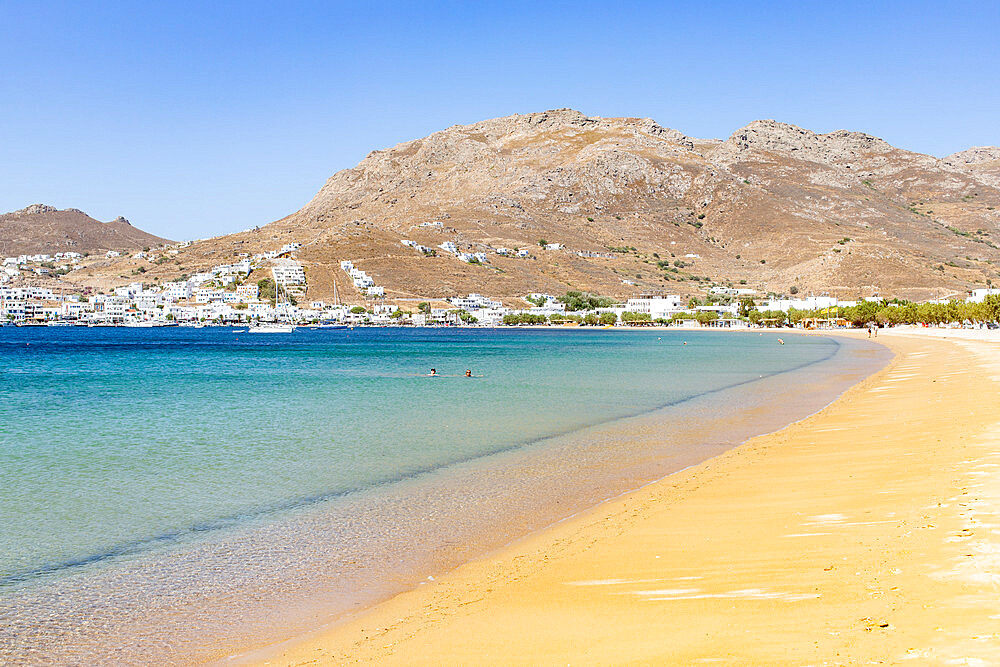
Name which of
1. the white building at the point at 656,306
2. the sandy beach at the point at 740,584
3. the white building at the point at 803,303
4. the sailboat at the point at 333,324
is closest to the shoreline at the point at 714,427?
the sandy beach at the point at 740,584

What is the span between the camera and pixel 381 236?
176 metres

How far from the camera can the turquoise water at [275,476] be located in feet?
29.1

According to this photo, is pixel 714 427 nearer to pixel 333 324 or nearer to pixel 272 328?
pixel 272 328

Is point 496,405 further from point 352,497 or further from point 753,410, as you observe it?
point 352,497

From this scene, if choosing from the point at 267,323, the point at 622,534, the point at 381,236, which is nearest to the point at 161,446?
the point at 622,534

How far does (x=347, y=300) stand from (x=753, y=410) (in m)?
141

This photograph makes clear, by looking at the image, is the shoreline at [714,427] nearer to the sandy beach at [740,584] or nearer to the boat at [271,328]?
the sandy beach at [740,584]

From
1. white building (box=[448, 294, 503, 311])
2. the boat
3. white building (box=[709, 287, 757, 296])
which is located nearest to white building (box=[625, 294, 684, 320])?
white building (box=[709, 287, 757, 296])

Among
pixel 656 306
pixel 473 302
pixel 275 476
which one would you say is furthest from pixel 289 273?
pixel 275 476

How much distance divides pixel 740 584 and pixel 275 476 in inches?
412

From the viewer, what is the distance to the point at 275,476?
15.1m

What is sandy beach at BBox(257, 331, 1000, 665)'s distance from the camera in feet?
17.1

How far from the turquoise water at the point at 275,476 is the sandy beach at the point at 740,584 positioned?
128 cm

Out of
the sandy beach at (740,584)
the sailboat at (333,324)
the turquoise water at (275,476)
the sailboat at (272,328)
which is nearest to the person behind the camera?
the sandy beach at (740,584)
